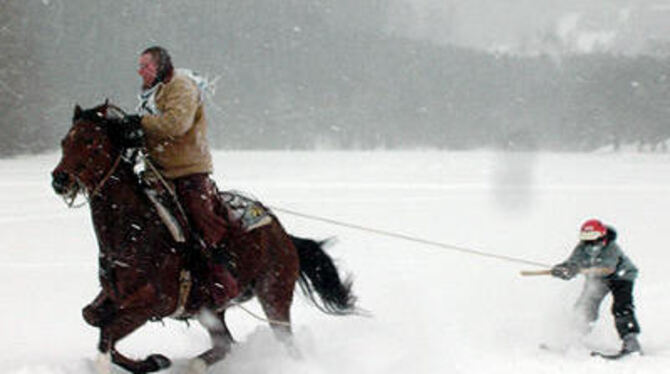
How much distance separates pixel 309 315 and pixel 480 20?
570ft

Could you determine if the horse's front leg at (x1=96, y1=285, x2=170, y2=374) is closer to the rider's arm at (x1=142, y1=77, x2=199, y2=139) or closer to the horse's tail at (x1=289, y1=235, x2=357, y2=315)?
the rider's arm at (x1=142, y1=77, x2=199, y2=139)

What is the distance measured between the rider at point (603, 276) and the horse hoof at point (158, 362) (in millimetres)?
3980

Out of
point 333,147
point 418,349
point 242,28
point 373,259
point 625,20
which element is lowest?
point 333,147

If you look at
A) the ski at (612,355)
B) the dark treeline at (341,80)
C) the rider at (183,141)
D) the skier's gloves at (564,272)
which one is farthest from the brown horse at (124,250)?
the dark treeline at (341,80)

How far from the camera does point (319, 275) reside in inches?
267

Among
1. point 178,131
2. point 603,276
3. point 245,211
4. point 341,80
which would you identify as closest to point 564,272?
point 603,276

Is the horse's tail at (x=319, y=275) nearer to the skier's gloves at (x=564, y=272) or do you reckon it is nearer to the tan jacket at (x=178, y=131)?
the tan jacket at (x=178, y=131)

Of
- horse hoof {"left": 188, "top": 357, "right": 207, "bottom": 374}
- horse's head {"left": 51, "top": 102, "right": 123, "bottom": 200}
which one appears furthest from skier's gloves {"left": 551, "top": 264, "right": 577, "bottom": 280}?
horse's head {"left": 51, "top": 102, "right": 123, "bottom": 200}

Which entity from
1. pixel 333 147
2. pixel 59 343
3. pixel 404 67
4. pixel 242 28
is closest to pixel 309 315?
pixel 59 343

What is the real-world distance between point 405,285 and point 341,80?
6964 centimetres

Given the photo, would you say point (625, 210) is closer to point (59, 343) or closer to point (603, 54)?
point (59, 343)

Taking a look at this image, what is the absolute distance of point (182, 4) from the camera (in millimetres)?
72500

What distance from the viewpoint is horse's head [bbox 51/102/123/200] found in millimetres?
4609

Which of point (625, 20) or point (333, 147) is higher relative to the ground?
point (625, 20)
